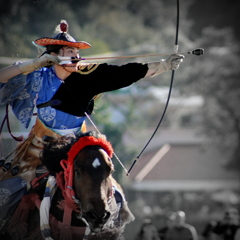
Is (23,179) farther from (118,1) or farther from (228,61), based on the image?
(228,61)

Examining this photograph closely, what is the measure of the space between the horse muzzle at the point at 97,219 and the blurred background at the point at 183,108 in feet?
30.3

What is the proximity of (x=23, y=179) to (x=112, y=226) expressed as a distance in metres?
0.82

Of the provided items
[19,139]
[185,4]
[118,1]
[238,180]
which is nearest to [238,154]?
[238,180]

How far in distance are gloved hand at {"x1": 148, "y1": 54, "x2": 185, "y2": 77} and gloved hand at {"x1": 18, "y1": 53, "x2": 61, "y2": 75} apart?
749mm

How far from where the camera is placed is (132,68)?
5.09m

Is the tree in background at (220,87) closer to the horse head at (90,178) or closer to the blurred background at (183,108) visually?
the blurred background at (183,108)

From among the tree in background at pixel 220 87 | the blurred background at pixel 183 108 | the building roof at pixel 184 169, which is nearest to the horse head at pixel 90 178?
the blurred background at pixel 183 108

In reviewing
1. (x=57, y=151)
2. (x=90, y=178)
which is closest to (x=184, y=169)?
(x=57, y=151)

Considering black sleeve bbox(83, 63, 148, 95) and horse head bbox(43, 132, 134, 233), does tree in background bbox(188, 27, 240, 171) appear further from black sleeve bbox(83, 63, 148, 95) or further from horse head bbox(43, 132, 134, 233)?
horse head bbox(43, 132, 134, 233)

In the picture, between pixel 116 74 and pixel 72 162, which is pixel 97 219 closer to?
pixel 72 162

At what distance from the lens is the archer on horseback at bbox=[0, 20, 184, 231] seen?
509cm

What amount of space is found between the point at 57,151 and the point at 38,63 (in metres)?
0.66

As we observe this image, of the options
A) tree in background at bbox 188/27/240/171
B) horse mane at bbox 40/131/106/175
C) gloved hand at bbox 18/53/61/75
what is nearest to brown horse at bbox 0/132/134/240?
horse mane at bbox 40/131/106/175

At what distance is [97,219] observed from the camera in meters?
4.31
